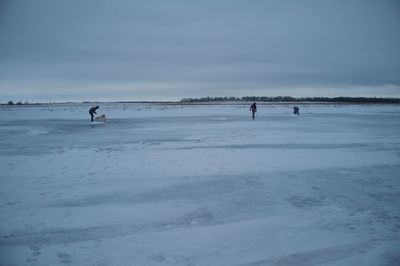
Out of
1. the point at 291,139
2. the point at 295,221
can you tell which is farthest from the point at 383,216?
the point at 291,139

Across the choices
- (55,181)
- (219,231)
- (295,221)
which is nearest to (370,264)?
(295,221)

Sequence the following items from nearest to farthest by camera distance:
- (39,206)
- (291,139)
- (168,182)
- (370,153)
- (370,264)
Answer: (370,264)
(39,206)
(168,182)
(370,153)
(291,139)

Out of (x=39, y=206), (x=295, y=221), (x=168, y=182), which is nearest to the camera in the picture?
(x=295, y=221)

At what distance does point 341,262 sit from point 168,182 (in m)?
4.00

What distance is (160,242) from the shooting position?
157 inches

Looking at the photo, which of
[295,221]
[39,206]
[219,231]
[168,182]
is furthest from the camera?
[168,182]

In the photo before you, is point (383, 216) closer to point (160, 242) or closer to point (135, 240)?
point (160, 242)

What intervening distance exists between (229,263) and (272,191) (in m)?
2.78

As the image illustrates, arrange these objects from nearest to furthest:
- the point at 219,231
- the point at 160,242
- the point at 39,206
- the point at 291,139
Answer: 1. the point at 160,242
2. the point at 219,231
3. the point at 39,206
4. the point at 291,139

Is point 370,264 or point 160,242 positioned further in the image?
point 160,242

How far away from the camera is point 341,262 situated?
3.55m

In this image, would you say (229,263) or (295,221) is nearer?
(229,263)

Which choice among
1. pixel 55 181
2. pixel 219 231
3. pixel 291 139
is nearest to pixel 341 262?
pixel 219 231

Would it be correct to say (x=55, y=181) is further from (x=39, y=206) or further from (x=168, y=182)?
(x=168, y=182)
